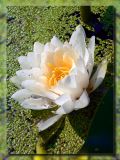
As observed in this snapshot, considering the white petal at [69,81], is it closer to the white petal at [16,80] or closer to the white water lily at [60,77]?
the white water lily at [60,77]

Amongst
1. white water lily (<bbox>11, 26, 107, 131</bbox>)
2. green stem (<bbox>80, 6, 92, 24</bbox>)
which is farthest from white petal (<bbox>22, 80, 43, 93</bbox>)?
green stem (<bbox>80, 6, 92, 24</bbox>)

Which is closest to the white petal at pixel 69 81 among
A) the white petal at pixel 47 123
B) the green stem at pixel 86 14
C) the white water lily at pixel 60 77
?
the white water lily at pixel 60 77

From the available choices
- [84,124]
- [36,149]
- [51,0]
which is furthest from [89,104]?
[51,0]

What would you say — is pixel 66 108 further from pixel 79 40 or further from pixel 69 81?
pixel 79 40

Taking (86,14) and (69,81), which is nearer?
(69,81)

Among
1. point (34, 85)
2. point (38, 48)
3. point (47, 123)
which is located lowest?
point (47, 123)

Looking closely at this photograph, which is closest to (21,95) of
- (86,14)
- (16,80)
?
(16,80)

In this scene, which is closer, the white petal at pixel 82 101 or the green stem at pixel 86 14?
the white petal at pixel 82 101
